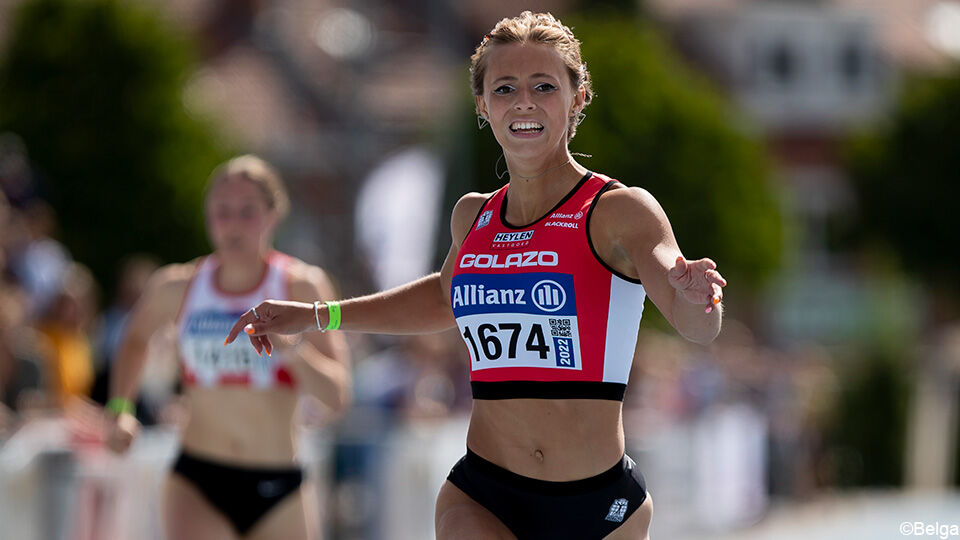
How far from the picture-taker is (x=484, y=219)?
4.64 meters

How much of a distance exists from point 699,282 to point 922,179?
41.1 metres

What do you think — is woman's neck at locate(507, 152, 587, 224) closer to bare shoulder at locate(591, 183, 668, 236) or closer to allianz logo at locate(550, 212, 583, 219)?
allianz logo at locate(550, 212, 583, 219)

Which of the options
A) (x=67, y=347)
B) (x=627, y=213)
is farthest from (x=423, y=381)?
(x=627, y=213)

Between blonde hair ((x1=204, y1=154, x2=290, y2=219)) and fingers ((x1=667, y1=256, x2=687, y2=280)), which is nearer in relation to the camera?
fingers ((x1=667, y1=256, x2=687, y2=280))

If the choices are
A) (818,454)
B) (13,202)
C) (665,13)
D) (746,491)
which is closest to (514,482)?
(13,202)

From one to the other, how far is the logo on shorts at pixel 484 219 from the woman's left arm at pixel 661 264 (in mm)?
424

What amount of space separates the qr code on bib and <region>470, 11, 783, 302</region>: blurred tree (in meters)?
21.2

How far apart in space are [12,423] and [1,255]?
89.8 inches

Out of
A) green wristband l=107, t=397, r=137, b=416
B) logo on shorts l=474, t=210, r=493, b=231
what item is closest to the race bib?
logo on shorts l=474, t=210, r=493, b=231

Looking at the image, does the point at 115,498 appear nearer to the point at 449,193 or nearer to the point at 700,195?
the point at 449,193

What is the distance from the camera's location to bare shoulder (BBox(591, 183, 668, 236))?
4.17 m

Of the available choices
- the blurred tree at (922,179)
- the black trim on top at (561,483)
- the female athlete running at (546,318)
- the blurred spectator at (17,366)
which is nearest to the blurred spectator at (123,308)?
the blurred spectator at (17,366)

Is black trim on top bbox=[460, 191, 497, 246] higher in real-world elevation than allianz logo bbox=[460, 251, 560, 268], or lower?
higher

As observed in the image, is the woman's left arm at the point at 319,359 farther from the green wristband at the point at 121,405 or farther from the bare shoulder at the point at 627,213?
the bare shoulder at the point at 627,213
